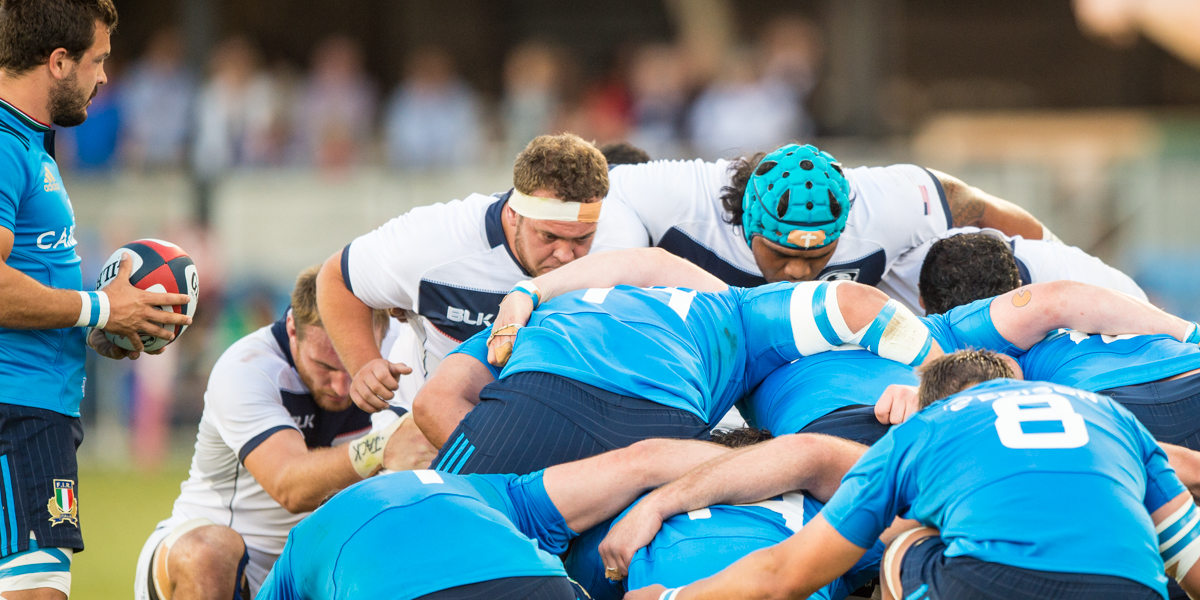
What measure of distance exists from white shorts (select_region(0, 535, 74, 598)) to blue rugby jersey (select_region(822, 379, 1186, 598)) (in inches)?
104

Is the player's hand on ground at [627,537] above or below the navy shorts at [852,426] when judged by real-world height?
below

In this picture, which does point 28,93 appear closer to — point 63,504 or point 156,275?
point 156,275

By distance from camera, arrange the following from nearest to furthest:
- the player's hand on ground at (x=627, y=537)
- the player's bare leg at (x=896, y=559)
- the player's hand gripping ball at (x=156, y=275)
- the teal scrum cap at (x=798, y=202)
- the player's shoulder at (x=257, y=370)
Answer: the player's bare leg at (x=896, y=559) < the player's hand on ground at (x=627, y=537) < the player's hand gripping ball at (x=156, y=275) < the teal scrum cap at (x=798, y=202) < the player's shoulder at (x=257, y=370)

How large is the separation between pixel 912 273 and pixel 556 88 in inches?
402

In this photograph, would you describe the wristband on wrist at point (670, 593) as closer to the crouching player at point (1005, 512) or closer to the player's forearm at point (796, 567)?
the crouching player at point (1005, 512)

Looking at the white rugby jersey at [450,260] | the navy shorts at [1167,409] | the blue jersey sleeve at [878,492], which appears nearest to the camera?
the blue jersey sleeve at [878,492]

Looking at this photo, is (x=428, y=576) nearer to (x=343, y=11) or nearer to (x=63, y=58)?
(x=63, y=58)

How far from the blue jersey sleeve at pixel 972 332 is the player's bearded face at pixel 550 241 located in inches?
54.4

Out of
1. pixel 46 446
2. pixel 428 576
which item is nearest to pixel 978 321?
pixel 428 576

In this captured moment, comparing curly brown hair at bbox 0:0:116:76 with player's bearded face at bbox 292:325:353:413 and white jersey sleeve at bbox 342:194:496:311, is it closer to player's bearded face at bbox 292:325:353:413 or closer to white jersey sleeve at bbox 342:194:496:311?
white jersey sleeve at bbox 342:194:496:311

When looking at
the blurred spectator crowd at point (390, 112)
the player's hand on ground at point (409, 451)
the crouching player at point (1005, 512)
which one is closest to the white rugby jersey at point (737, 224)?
the player's hand on ground at point (409, 451)

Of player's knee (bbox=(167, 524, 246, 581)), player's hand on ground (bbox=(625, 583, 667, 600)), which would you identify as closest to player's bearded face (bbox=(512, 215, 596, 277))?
player's knee (bbox=(167, 524, 246, 581))

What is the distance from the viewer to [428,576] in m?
2.81

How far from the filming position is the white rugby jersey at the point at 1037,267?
518 cm
